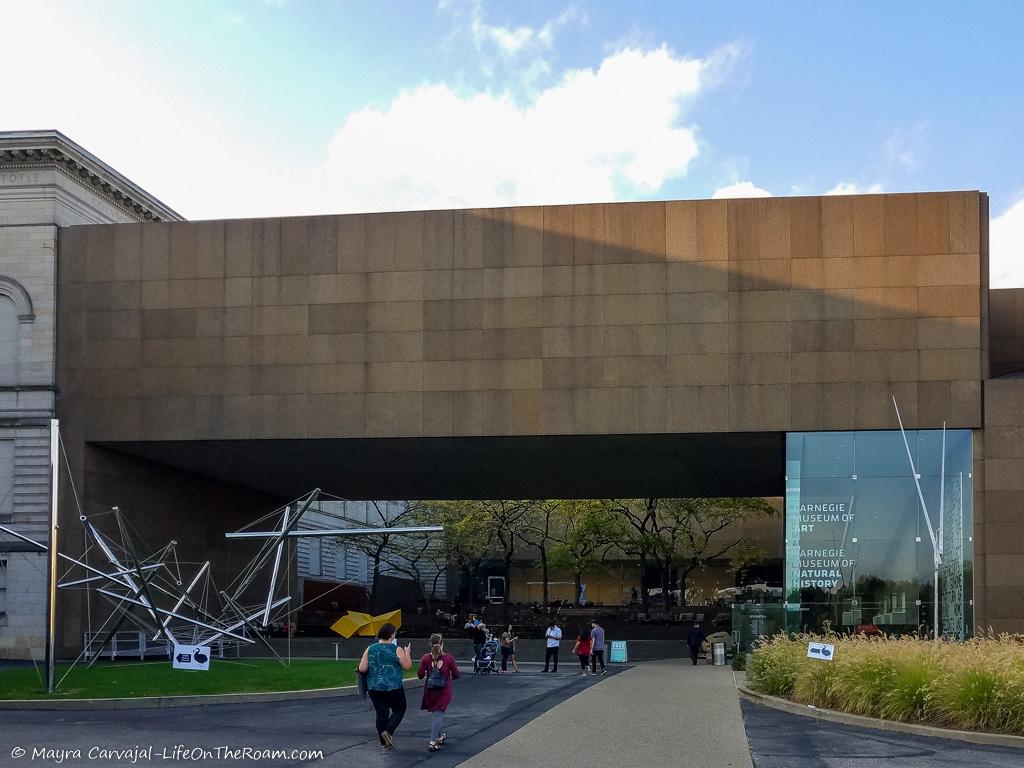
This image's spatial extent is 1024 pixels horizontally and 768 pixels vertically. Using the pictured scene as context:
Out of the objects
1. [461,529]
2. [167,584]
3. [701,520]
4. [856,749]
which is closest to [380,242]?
[167,584]

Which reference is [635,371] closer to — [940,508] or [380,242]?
[380,242]

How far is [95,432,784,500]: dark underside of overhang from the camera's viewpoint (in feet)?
120

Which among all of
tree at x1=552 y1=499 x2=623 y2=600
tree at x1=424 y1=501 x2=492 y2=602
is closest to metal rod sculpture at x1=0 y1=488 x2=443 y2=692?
tree at x1=424 y1=501 x2=492 y2=602

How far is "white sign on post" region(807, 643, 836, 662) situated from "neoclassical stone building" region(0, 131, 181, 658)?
24.2 m

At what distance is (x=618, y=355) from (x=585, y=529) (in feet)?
95.0

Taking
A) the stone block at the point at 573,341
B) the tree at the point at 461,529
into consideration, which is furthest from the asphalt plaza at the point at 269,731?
the tree at the point at 461,529

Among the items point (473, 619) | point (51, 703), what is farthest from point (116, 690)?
point (473, 619)

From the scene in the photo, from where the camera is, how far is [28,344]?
37.3 m

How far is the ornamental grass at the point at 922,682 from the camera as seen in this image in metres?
17.6

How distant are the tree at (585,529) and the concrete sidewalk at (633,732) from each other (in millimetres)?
35000

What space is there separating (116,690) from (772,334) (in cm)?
1943

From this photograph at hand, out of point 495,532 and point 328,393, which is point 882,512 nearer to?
point 328,393

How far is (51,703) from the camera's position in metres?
22.3

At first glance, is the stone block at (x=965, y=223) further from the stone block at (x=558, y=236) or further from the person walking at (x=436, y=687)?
the person walking at (x=436, y=687)
